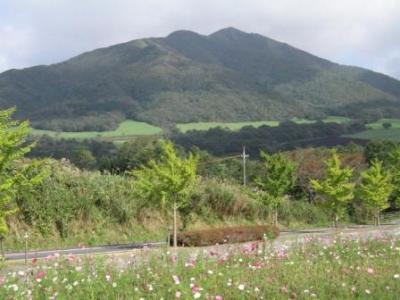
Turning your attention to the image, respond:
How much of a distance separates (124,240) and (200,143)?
85.1 meters

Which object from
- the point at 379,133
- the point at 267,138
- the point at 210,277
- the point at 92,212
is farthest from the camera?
the point at 379,133

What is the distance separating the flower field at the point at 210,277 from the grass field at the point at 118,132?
334 feet

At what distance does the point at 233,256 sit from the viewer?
8867 mm

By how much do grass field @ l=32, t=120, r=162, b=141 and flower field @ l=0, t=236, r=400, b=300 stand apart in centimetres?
10181

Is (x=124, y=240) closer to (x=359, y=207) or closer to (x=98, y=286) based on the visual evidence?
(x=98, y=286)

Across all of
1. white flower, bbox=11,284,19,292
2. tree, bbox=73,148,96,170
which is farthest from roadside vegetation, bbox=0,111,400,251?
tree, bbox=73,148,96,170

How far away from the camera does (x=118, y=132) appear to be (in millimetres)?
122812

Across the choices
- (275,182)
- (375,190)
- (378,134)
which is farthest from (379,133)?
(275,182)

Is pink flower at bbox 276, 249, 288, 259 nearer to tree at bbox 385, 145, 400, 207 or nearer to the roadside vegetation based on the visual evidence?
the roadside vegetation

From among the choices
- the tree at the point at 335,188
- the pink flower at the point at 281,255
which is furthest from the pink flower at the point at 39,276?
the tree at the point at 335,188

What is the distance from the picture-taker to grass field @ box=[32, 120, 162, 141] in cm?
11550

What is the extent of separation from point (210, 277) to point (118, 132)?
117 m

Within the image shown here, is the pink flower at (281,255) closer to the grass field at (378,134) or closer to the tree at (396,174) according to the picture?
the tree at (396,174)

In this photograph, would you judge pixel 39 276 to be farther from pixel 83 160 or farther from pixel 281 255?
pixel 83 160
